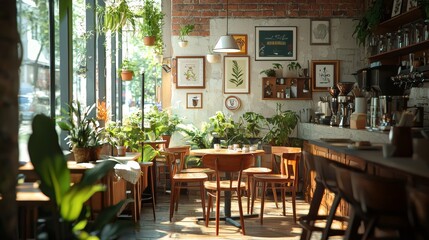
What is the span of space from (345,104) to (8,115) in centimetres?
587

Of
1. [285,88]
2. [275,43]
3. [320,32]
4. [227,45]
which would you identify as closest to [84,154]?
[227,45]

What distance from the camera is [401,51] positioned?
773 cm

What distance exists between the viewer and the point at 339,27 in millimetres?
9438

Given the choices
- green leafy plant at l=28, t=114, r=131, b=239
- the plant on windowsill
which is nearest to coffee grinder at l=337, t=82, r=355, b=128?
the plant on windowsill

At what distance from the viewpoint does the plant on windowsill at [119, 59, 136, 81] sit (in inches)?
320

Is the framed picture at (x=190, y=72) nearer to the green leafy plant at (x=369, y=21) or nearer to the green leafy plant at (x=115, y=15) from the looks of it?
the green leafy plant at (x=115, y=15)

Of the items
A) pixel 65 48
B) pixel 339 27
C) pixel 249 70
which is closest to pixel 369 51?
pixel 339 27

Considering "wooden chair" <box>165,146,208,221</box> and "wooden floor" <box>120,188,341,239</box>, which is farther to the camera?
"wooden chair" <box>165,146,208,221</box>

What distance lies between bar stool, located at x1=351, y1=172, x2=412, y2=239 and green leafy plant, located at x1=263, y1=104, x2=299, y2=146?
5.91m

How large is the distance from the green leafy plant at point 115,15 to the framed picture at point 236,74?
95.5 inches

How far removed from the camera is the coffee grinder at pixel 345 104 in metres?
7.40

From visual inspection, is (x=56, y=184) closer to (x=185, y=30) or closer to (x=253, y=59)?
(x=185, y=30)

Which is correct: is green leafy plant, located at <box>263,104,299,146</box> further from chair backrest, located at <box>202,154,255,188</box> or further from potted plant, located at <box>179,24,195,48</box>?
chair backrest, located at <box>202,154,255,188</box>

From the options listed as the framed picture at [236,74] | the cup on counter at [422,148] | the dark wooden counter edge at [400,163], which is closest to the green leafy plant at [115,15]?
the framed picture at [236,74]
